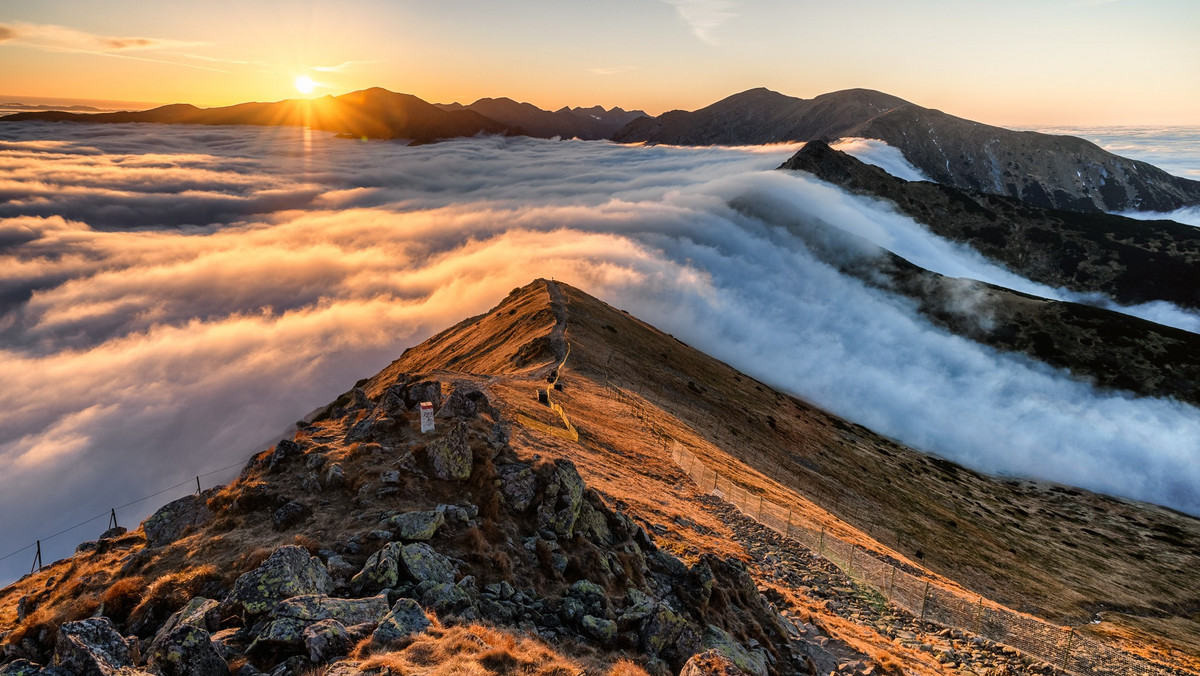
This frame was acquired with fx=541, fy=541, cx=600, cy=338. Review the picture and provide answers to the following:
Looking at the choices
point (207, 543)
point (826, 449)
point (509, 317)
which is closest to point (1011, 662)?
point (207, 543)

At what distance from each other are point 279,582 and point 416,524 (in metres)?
4.27

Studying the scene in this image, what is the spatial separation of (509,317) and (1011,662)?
76.5 metres

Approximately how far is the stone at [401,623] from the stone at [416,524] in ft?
11.4

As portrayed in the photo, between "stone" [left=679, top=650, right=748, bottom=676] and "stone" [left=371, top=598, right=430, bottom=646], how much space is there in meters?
6.42

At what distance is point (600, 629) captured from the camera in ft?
49.9

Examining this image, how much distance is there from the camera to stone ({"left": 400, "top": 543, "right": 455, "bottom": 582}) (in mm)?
15344

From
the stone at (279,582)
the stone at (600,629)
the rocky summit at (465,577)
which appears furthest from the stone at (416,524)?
the stone at (600,629)

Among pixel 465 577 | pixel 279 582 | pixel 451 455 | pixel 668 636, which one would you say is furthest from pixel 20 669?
pixel 668 636

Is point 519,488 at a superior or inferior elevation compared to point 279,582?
inferior

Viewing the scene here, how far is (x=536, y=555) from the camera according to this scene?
1816 centimetres

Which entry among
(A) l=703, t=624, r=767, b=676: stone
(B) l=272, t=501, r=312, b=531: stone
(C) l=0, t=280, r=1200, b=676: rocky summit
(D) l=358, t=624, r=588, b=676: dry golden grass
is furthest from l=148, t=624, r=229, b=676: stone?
(A) l=703, t=624, r=767, b=676: stone

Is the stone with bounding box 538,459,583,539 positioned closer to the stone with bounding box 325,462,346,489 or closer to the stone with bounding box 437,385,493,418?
the stone with bounding box 437,385,493,418

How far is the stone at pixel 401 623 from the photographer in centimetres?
1237

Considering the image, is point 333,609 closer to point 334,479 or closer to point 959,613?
point 334,479
